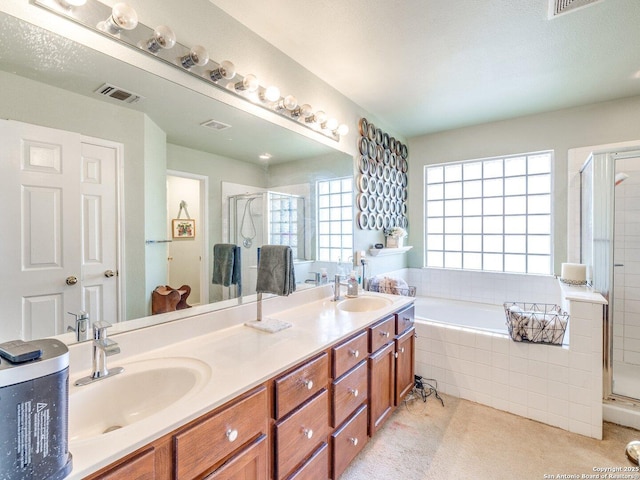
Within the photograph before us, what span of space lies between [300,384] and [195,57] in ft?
5.13

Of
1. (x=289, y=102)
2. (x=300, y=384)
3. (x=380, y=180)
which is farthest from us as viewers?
(x=380, y=180)

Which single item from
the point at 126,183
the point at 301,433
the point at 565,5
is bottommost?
the point at 301,433

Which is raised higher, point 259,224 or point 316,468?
point 259,224

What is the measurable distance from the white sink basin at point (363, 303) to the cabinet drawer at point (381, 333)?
25 centimetres

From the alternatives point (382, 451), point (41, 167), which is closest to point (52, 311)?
point (41, 167)

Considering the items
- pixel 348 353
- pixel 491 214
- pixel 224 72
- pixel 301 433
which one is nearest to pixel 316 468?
pixel 301 433

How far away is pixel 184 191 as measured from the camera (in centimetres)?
148

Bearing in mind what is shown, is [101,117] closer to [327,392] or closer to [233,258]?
[233,258]

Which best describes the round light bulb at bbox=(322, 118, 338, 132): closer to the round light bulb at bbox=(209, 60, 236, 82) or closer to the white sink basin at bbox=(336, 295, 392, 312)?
the round light bulb at bbox=(209, 60, 236, 82)

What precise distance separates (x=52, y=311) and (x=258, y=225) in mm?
Result: 1029

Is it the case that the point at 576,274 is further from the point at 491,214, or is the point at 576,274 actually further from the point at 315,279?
the point at 315,279

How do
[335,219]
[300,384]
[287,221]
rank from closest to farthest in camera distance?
[300,384], [287,221], [335,219]

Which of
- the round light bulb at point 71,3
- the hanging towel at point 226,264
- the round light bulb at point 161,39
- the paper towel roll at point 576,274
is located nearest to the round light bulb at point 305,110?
the round light bulb at point 161,39

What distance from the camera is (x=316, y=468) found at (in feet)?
4.46
